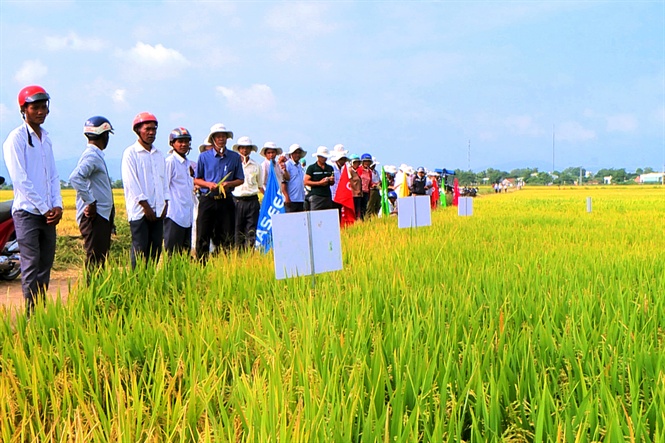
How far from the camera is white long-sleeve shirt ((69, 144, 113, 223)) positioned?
409cm

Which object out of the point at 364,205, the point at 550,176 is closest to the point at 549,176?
the point at 550,176

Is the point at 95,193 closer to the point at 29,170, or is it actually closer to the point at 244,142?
the point at 29,170

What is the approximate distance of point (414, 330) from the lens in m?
2.30

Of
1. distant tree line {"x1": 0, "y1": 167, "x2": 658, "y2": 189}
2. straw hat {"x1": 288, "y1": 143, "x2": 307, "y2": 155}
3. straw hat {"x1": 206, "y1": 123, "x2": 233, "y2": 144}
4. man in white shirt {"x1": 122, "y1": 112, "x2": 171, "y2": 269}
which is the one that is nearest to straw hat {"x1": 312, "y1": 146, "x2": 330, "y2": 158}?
straw hat {"x1": 288, "y1": 143, "x2": 307, "y2": 155}

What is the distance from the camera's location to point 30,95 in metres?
3.54

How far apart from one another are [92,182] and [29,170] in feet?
2.08

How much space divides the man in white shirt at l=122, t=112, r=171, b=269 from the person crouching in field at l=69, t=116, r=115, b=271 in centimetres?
20

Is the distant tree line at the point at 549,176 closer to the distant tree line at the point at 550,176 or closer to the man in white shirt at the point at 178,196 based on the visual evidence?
the distant tree line at the point at 550,176

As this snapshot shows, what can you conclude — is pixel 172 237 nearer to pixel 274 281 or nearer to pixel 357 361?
pixel 274 281

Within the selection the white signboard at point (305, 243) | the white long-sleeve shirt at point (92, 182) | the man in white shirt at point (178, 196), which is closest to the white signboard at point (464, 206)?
the man in white shirt at point (178, 196)

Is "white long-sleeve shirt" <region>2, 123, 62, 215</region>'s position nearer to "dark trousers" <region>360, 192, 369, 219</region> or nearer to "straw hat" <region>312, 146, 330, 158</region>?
"straw hat" <region>312, 146, 330, 158</region>

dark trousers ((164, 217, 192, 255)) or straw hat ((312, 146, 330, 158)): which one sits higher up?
straw hat ((312, 146, 330, 158))

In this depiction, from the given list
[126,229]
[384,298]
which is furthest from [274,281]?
[126,229]

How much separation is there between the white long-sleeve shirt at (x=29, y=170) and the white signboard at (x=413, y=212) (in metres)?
4.12
